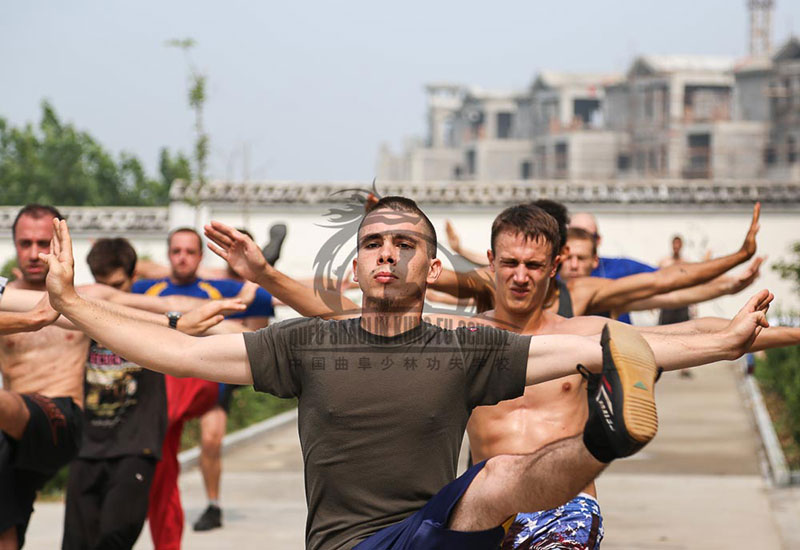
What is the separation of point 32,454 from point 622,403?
3.71m

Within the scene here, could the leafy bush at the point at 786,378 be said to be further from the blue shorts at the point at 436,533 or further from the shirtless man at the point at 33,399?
the blue shorts at the point at 436,533

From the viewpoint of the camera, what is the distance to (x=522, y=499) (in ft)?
12.6

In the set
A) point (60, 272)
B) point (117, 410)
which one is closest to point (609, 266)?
point (117, 410)

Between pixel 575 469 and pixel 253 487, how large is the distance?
26.6 feet

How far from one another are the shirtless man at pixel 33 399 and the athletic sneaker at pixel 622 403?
3121mm

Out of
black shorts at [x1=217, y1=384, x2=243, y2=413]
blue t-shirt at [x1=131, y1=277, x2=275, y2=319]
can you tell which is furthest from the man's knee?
blue t-shirt at [x1=131, y1=277, x2=275, y2=319]

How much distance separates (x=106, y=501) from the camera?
270 inches

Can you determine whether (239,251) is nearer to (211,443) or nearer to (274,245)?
(274,245)

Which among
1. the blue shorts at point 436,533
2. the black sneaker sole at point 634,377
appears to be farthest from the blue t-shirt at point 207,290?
the black sneaker sole at point 634,377

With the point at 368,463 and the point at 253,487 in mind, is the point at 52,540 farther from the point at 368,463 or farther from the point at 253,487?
the point at 368,463

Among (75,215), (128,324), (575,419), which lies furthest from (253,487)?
(75,215)

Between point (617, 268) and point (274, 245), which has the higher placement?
point (274, 245)

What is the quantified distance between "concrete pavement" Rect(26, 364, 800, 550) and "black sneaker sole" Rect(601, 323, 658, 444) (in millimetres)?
5333

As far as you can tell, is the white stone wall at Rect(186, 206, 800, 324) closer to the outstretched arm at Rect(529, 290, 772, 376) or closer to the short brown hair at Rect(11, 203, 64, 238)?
the short brown hair at Rect(11, 203, 64, 238)
